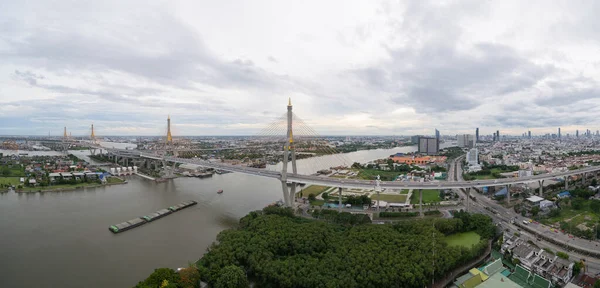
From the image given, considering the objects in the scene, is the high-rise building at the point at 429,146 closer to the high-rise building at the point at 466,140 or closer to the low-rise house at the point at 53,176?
the high-rise building at the point at 466,140

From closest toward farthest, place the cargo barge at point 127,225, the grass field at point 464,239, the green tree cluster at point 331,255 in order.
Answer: the green tree cluster at point 331,255, the grass field at point 464,239, the cargo barge at point 127,225

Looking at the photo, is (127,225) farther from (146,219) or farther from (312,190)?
(312,190)

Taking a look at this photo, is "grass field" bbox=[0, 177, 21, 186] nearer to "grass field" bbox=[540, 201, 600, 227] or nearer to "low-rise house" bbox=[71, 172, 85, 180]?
"low-rise house" bbox=[71, 172, 85, 180]

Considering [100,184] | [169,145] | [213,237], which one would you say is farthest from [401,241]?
[169,145]

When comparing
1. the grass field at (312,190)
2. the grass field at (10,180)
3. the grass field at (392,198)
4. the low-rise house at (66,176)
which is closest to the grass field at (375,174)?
the grass field at (312,190)

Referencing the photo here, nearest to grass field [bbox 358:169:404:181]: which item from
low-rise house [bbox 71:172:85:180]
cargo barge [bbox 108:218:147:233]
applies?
cargo barge [bbox 108:218:147:233]

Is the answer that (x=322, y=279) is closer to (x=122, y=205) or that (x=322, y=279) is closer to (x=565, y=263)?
(x=565, y=263)
